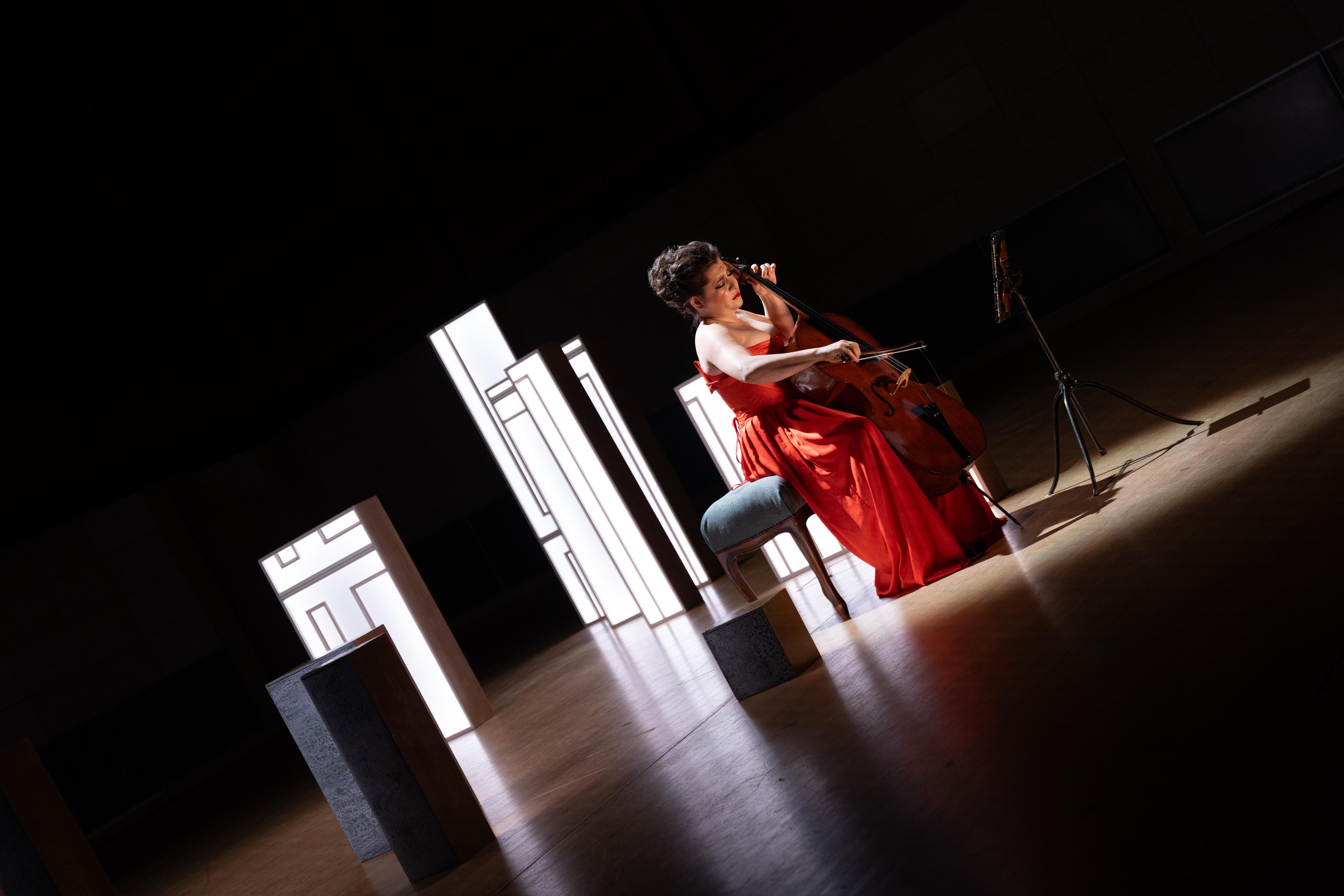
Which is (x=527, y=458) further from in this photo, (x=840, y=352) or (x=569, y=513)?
(x=840, y=352)

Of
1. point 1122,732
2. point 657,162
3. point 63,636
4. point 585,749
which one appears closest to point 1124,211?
point 657,162

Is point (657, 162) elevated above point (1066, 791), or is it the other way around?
point (657, 162)

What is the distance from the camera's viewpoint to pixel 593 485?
5.18 m

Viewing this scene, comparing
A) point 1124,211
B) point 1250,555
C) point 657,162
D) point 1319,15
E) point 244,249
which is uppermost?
point 244,249

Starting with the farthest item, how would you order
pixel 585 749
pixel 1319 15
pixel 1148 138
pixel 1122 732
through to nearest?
1. pixel 1148 138
2. pixel 1319 15
3. pixel 585 749
4. pixel 1122 732

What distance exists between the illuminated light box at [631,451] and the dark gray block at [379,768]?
268cm

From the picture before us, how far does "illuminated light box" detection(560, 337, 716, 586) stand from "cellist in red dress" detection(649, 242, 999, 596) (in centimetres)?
185

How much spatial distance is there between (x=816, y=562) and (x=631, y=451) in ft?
6.90

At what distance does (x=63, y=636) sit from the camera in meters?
9.25

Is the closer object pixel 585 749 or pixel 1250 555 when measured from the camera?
pixel 1250 555

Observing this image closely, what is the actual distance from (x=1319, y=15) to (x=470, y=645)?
10.1 m

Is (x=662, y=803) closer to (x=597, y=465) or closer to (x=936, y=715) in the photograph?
(x=936, y=715)

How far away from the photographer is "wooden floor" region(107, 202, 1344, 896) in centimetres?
145

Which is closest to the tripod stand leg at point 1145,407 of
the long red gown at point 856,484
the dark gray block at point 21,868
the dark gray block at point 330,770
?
the long red gown at point 856,484
